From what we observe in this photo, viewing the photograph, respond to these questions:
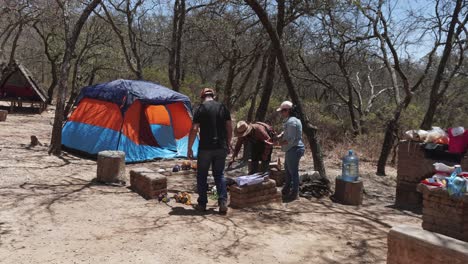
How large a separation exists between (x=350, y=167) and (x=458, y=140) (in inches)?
61.5

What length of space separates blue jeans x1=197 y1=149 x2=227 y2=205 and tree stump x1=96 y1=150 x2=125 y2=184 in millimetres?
2008

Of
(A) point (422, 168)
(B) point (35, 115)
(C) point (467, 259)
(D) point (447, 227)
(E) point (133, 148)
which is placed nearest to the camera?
(C) point (467, 259)

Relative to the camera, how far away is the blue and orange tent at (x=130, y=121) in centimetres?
921

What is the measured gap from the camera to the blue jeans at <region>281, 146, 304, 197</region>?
20.7ft

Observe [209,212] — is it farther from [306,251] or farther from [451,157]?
[451,157]

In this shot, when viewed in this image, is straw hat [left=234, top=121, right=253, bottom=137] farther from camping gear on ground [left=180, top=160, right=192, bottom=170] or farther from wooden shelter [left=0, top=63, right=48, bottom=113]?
wooden shelter [left=0, top=63, right=48, bottom=113]

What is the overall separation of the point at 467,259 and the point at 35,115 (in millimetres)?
18744

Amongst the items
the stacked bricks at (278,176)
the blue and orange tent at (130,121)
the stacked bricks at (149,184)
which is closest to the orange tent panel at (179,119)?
the blue and orange tent at (130,121)

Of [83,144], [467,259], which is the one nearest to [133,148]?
[83,144]

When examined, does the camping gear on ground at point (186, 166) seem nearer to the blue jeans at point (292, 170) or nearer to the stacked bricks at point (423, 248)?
the blue jeans at point (292, 170)

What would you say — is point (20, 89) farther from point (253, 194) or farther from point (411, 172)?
point (411, 172)

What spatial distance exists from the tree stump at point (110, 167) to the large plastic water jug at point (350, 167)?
3551 mm

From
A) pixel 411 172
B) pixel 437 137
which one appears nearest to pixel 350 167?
pixel 411 172

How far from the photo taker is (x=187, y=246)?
4.25 metres
